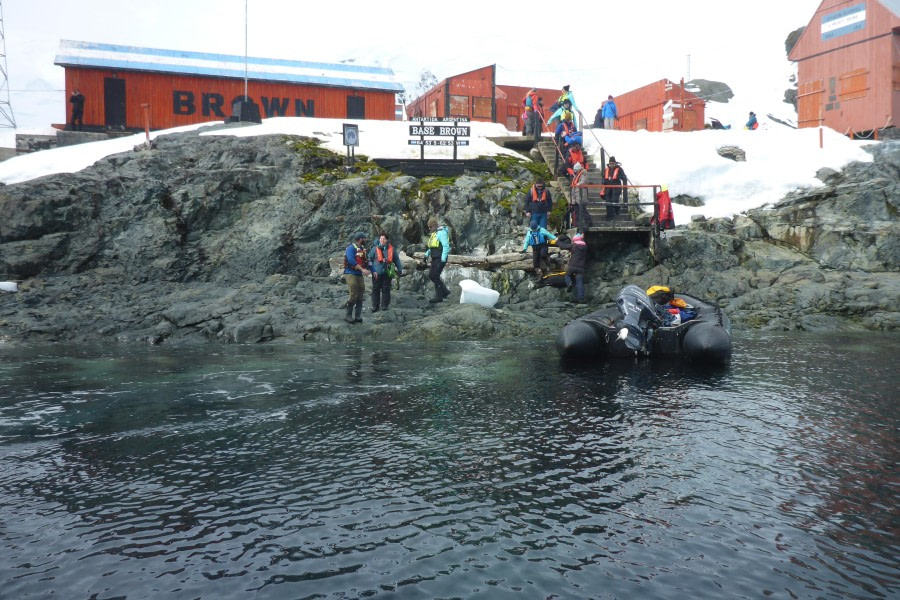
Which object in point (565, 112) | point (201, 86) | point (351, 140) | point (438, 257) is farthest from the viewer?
point (201, 86)

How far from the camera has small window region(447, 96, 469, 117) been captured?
35312 mm

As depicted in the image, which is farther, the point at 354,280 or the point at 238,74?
the point at 238,74

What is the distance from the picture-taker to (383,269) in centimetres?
1766

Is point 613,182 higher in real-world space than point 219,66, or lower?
lower

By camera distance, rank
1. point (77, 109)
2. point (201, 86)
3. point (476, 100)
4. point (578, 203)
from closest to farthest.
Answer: point (578, 203), point (77, 109), point (201, 86), point (476, 100)

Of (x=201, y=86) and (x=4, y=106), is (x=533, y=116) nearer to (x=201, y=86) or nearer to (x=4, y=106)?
(x=201, y=86)

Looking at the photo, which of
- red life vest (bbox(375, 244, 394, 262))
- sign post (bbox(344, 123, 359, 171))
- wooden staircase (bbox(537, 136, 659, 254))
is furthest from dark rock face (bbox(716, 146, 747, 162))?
red life vest (bbox(375, 244, 394, 262))

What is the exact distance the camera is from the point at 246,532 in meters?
6.12

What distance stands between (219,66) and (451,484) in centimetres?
3244

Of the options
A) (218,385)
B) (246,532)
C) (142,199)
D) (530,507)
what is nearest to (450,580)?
(530,507)

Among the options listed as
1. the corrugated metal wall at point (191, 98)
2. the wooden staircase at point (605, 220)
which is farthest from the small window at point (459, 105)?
the wooden staircase at point (605, 220)

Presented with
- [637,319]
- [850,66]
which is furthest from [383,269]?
[850,66]

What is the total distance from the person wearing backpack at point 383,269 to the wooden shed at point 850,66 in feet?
59.7

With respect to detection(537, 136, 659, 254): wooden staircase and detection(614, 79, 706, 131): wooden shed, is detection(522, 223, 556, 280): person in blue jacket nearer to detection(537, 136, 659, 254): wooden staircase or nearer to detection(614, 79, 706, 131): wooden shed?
detection(537, 136, 659, 254): wooden staircase
